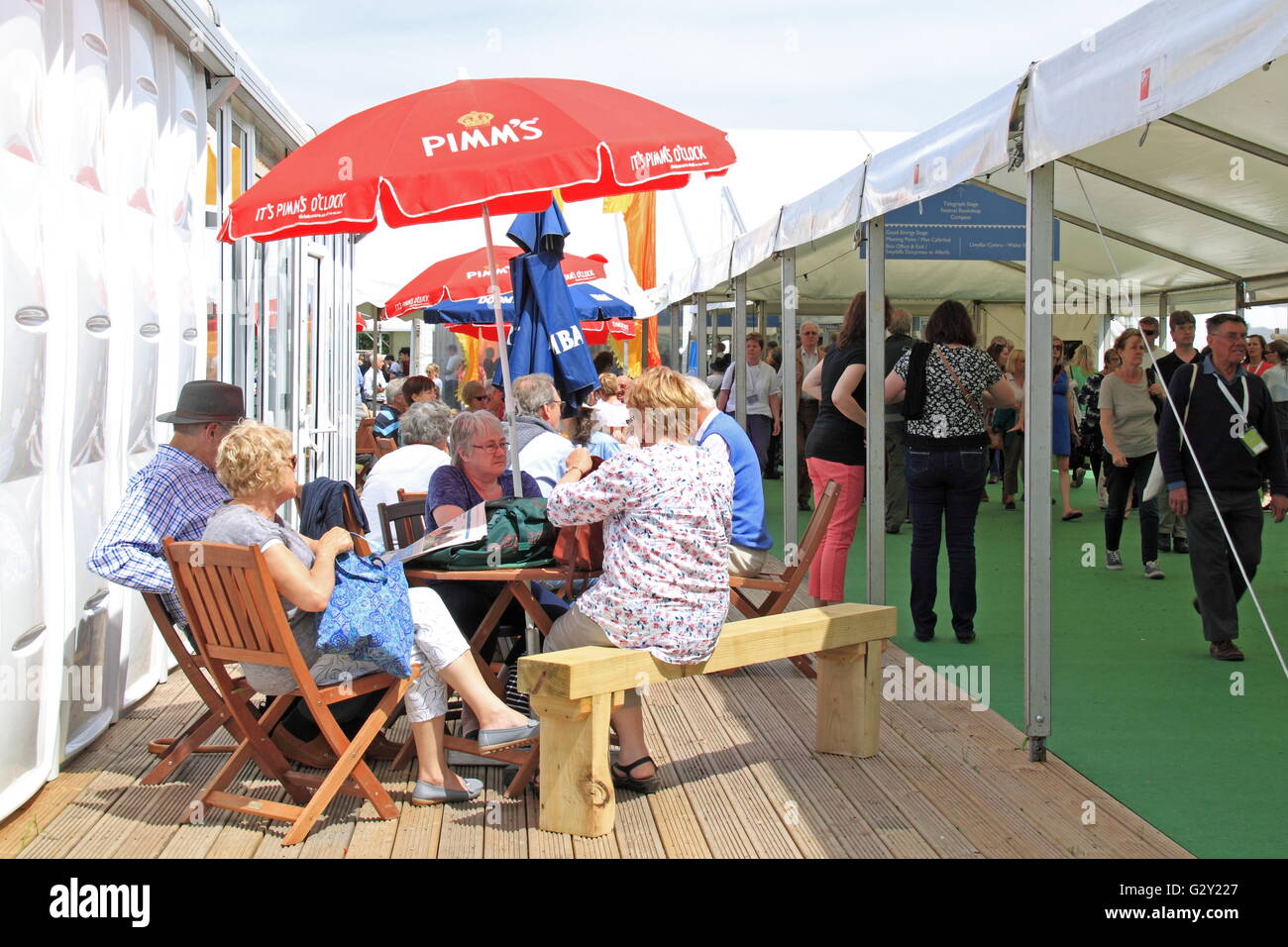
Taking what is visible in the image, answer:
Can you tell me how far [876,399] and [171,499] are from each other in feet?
10.7

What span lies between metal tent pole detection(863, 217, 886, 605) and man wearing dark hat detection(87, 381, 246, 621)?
9.88 ft

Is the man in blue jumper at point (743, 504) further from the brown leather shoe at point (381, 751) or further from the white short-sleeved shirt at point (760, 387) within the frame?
the white short-sleeved shirt at point (760, 387)

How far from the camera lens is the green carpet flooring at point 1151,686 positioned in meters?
3.89

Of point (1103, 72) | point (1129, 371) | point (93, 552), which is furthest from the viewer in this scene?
point (1129, 371)

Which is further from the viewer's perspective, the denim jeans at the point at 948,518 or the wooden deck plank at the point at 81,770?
the denim jeans at the point at 948,518

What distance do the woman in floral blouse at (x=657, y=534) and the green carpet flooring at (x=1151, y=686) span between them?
130 cm

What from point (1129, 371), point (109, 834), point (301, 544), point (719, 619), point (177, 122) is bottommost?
point (109, 834)

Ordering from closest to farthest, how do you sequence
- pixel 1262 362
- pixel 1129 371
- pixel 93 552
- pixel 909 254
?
pixel 93 552
pixel 1129 371
pixel 909 254
pixel 1262 362

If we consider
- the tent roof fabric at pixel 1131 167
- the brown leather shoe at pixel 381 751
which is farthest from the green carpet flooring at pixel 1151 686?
the brown leather shoe at pixel 381 751

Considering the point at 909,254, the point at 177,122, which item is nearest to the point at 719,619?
the point at 177,122

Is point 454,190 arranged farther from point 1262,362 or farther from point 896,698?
point 1262,362

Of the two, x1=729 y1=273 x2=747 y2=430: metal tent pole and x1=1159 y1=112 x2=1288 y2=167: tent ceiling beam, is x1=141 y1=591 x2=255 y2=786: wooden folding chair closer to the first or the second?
x1=1159 y1=112 x2=1288 y2=167: tent ceiling beam

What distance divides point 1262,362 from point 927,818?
9.43 metres

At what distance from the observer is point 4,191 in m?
3.55
